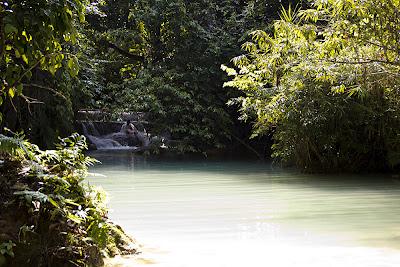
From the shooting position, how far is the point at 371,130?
37.8 feet

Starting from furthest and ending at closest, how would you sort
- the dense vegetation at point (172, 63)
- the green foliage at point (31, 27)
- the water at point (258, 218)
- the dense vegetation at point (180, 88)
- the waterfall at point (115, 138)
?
the waterfall at point (115, 138) → the dense vegetation at point (172, 63) → the water at point (258, 218) → the dense vegetation at point (180, 88) → the green foliage at point (31, 27)

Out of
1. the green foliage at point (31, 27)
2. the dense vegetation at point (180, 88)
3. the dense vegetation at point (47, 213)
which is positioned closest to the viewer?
the green foliage at point (31, 27)

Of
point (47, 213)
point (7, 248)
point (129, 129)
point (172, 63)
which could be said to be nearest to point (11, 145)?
point (47, 213)

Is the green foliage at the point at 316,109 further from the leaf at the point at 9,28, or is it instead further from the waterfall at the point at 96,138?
the waterfall at the point at 96,138

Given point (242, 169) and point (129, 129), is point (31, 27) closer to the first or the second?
point (242, 169)

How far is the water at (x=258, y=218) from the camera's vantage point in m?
4.54

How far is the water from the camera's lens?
454 cm

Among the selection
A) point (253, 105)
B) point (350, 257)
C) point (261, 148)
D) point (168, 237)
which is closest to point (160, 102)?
point (261, 148)

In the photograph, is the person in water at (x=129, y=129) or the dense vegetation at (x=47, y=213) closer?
the dense vegetation at (x=47, y=213)

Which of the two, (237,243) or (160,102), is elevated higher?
(160,102)

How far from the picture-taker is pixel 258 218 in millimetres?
6539

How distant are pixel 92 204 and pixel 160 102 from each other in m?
12.9

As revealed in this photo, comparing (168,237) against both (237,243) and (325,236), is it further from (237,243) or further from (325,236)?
(325,236)

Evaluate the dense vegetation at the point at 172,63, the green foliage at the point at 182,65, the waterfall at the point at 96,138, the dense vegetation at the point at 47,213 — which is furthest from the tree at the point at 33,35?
the waterfall at the point at 96,138
